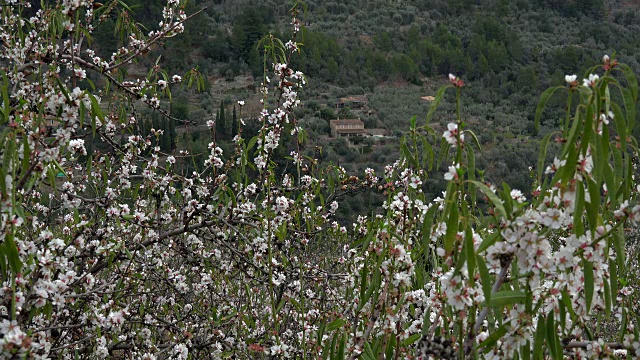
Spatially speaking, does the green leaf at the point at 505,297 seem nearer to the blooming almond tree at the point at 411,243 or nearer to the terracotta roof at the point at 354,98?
the blooming almond tree at the point at 411,243

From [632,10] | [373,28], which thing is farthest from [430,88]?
[632,10]

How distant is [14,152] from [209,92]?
88.2 feet

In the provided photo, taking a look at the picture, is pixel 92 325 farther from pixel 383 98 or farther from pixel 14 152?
pixel 383 98

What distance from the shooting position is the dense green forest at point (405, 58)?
25500 mm

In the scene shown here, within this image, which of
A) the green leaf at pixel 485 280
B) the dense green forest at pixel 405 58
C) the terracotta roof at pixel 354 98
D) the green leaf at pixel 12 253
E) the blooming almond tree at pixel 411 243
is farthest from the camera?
the terracotta roof at pixel 354 98

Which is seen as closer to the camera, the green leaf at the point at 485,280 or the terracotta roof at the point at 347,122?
the green leaf at the point at 485,280

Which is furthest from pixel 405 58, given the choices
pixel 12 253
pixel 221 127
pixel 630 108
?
pixel 12 253

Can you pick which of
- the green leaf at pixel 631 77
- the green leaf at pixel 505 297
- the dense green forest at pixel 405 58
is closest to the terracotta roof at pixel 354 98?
the dense green forest at pixel 405 58

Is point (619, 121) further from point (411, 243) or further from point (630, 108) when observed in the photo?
point (411, 243)

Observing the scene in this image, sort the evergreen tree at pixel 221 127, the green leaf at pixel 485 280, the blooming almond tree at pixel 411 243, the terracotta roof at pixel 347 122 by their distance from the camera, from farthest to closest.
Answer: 1. the terracotta roof at pixel 347 122
2. the evergreen tree at pixel 221 127
3. the blooming almond tree at pixel 411 243
4. the green leaf at pixel 485 280

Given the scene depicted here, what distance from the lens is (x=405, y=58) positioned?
124 feet

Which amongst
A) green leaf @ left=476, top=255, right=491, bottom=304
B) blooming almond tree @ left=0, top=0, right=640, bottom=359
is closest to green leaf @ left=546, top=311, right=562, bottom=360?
blooming almond tree @ left=0, top=0, right=640, bottom=359

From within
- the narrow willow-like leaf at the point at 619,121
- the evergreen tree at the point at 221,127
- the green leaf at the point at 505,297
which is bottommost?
the evergreen tree at the point at 221,127

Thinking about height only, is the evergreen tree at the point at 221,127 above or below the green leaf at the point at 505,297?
below
